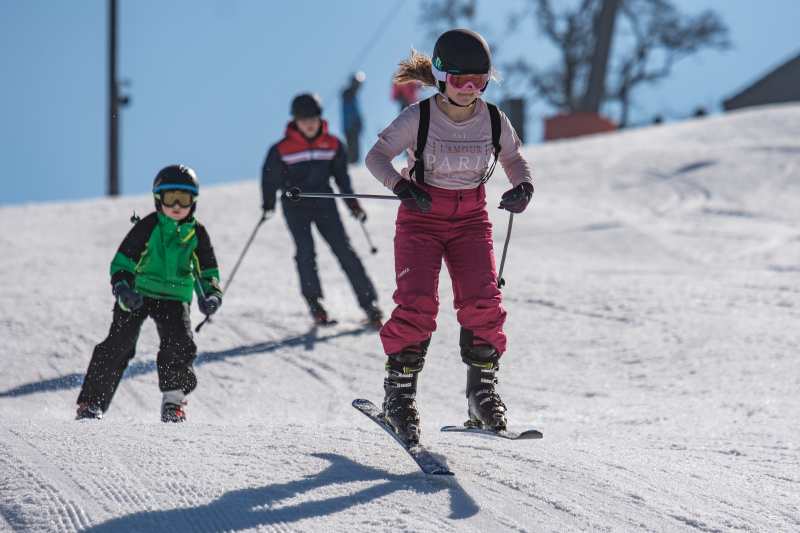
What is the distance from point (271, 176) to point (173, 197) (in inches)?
118

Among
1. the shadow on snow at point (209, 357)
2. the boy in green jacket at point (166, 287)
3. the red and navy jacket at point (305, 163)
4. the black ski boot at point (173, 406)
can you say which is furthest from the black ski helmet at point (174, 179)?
the red and navy jacket at point (305, 163)

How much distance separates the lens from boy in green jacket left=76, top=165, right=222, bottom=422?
201 inches

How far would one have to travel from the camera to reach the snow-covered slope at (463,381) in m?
3.31

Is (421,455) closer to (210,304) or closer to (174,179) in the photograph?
(210,304)

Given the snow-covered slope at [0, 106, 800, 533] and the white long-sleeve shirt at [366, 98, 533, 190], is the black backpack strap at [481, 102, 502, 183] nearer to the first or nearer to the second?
the white long-sleeve shirt at [366, 98, 533, 190]

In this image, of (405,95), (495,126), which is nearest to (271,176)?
(495,126)

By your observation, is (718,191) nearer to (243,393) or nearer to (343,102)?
(343,102)

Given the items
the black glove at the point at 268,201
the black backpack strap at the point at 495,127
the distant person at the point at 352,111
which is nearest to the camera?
the black backpack strap at the point at 495,127

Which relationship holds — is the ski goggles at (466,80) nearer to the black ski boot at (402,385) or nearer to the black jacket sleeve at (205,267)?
the black ski boot at (402,385)

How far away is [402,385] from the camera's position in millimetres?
4223

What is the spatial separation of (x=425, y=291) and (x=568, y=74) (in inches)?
1557

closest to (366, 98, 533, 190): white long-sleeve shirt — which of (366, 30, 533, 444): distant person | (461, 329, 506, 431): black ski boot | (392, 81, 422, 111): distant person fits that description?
(366, 30, 533, 444): distant person

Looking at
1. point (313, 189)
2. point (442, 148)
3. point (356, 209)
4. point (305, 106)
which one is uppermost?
point (305, 106)

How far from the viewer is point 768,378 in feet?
21.2
